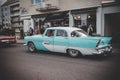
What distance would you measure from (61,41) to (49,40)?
0.64 m

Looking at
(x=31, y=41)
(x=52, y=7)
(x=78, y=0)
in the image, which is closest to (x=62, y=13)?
(x=52, y=7)

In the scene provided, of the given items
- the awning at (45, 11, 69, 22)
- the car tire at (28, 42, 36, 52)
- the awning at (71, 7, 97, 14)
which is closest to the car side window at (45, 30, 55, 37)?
the car tire at (28, 42, 36, 52)

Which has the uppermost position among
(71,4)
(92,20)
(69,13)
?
(71,4)

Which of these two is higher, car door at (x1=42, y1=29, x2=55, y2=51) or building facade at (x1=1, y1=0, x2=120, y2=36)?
building facade at (x1=1, y1=0, x2=120, y2=36)

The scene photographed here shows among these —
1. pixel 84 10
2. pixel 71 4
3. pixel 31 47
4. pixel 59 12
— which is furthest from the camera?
pixel 59 12

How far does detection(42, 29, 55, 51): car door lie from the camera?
7488mm

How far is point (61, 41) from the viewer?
7.15m

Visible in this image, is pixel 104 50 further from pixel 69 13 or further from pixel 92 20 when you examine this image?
pixel 69 13

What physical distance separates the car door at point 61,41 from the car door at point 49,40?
0.20m

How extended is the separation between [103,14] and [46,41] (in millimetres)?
5529

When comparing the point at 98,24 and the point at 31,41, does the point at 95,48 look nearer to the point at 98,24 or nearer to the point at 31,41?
the point at 31,41

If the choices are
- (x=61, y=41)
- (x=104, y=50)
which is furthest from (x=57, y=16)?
(x=104, y=50)

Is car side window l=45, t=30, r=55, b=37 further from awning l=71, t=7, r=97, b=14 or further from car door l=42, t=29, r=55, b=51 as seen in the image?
awning l=71, t=7, r=97, b=14

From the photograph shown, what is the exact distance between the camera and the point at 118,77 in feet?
5.24
